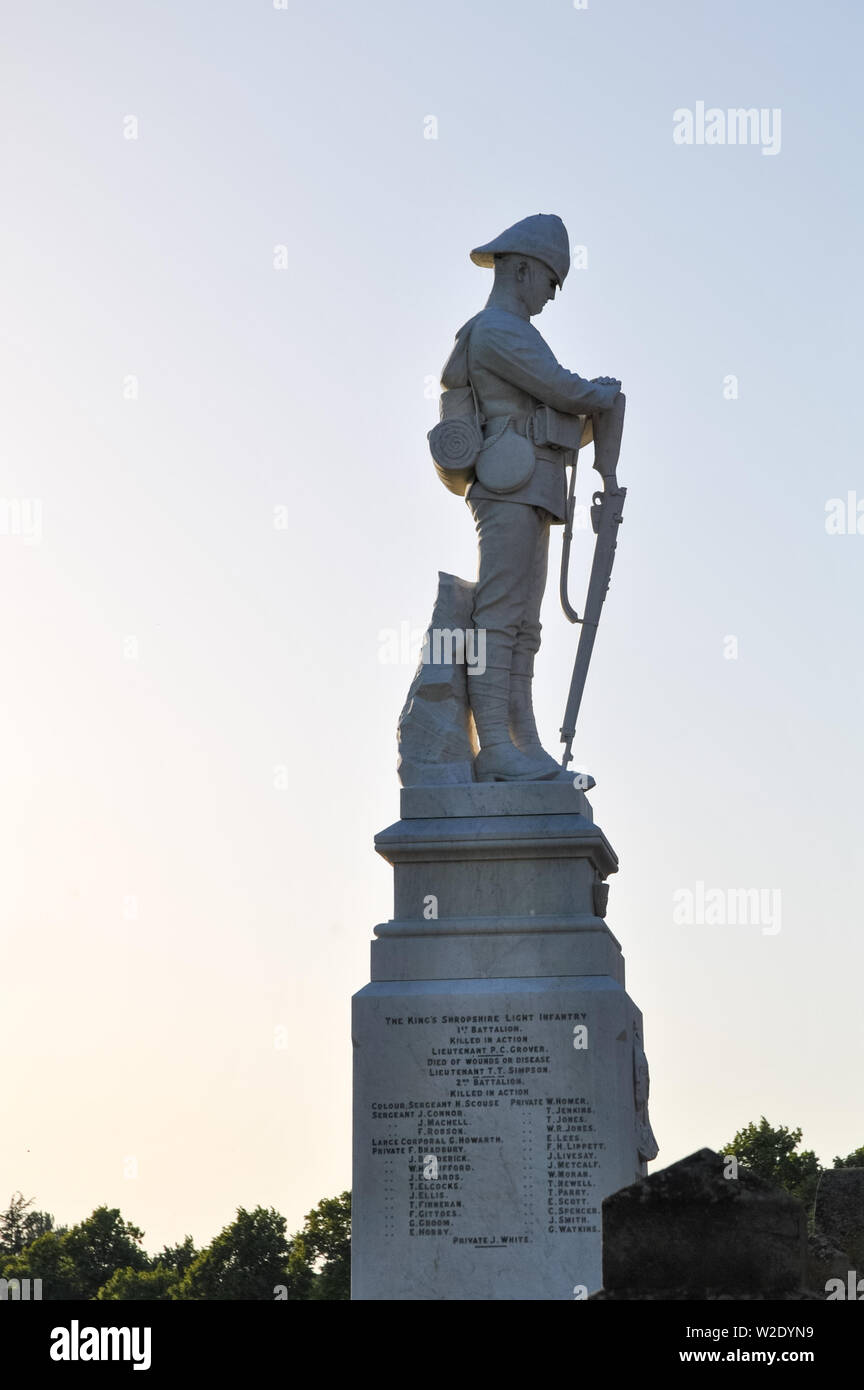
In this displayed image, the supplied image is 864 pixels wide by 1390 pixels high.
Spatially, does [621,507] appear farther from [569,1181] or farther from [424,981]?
[569,1181]

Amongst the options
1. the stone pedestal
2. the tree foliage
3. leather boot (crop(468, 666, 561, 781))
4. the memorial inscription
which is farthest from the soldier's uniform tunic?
the tree foliage

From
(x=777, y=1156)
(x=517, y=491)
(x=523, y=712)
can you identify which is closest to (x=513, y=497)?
(x=517, y=491)

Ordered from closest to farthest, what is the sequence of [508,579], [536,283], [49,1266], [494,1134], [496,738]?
[494,1134], [496,738], [508,579], [536,283], [49,1266]

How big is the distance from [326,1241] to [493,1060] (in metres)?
34.6

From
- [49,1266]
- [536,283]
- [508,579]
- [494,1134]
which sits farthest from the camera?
[49,1266]

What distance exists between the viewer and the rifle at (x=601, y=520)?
54.9 ft

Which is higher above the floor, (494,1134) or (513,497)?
(513,497)

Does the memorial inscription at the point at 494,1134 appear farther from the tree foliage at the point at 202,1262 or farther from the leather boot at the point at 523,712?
the tree foliage at the point at 202,1262

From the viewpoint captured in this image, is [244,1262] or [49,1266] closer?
[244,1262]

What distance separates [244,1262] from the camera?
4869 cm

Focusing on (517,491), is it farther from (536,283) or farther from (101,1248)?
(101,1248)

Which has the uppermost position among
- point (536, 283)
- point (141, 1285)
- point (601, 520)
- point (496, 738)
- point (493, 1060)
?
→ point (536, 283)

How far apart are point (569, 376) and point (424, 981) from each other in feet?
16.4
